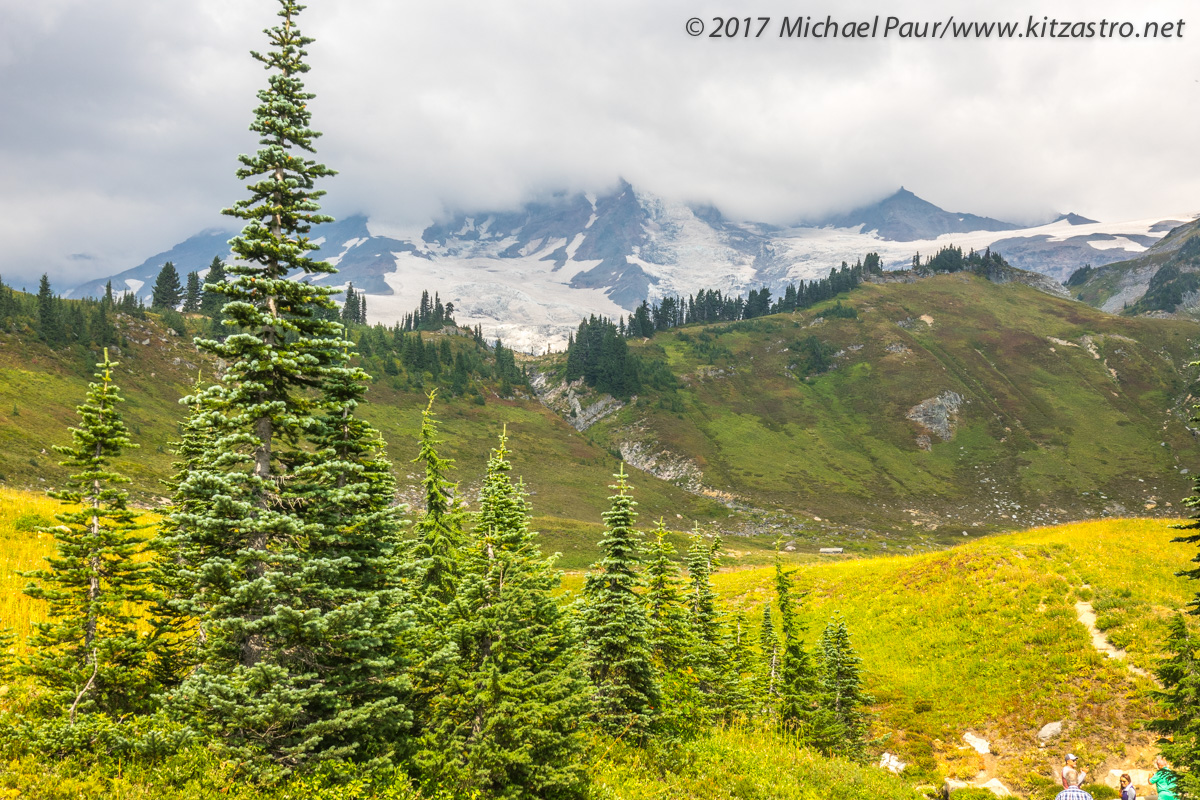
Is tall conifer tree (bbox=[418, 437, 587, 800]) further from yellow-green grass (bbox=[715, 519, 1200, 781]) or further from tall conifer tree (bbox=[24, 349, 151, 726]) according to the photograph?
yellow-green grass (bbox=[715, 519, 1200, 781])

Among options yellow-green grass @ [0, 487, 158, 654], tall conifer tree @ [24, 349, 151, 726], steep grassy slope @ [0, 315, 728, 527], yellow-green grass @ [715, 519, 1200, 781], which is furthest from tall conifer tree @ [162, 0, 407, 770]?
steep grassy slope @ [0, 315, 728, 527]

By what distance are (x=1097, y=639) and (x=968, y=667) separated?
16.7 feet

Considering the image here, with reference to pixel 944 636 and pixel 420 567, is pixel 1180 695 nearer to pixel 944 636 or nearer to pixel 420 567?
pixel 944 636

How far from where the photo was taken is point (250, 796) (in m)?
9.36

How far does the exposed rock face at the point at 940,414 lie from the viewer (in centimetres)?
17475

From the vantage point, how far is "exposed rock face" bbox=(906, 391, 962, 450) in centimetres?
17475

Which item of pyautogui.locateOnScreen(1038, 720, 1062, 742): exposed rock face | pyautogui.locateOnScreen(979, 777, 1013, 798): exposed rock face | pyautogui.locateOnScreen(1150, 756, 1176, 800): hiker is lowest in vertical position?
pyautogui.locateOnScreen(979, 777, 1013, 798): exposed rock face

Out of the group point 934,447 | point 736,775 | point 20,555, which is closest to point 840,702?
point 736,775

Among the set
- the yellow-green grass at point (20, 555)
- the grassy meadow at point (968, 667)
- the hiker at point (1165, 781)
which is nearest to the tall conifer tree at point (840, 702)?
the grassy meadow at point (968, 667)

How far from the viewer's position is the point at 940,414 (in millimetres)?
178125

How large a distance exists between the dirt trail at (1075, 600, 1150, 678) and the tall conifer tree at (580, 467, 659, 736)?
19.8 metres

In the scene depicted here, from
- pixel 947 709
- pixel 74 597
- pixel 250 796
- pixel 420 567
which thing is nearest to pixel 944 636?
pixel 947 709

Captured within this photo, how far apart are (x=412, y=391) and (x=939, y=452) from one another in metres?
159

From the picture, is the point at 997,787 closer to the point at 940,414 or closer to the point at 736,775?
the point at 736,775
